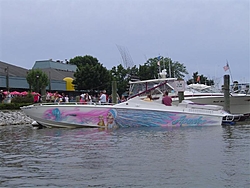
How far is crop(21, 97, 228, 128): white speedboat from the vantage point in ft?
55.4

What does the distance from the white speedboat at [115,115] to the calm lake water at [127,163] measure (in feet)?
16.8

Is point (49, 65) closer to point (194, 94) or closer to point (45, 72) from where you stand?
point (45, 72)

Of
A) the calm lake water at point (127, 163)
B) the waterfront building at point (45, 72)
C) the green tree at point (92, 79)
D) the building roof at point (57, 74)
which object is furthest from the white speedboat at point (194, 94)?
the building roof at point (57, 74)

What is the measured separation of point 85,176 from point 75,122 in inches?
403

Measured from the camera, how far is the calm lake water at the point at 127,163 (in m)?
6.49

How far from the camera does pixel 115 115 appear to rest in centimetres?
1702

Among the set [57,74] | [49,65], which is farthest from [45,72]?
[49,65]

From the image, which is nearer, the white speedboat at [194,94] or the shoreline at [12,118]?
the white speedboat at [194,94]

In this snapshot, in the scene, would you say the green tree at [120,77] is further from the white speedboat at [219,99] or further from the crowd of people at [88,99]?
the white speedboat at [219,99]

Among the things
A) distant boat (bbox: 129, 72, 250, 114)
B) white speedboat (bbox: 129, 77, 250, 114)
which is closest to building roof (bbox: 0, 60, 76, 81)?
distant boat (bbox: 129, 72, 250, 114)

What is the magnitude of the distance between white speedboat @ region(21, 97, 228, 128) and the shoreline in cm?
671

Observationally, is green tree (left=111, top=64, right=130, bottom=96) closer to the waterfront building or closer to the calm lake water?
the waterfront building

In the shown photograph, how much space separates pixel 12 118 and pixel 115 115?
9.83 meters

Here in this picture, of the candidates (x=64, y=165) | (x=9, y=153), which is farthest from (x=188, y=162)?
(x=9, y=153)
